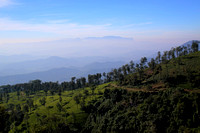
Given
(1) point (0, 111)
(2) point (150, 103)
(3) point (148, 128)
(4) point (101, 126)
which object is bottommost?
(4) point (101, 126)

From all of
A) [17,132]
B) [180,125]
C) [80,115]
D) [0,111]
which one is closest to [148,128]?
[180,125]

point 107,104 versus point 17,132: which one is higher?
point 107,104

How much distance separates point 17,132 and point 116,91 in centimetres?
7116

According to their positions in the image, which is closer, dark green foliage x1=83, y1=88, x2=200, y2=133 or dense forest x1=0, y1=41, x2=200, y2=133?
dark green foliage x1=83, y1=88, x2=200, y2=133

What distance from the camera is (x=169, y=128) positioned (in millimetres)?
62031

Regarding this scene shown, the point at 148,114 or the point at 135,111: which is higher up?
the point at 148,114

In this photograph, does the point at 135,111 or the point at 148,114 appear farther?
the point at 135,111

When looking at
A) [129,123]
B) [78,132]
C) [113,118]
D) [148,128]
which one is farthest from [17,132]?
[148,128]

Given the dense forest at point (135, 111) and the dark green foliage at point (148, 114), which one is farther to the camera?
the dense forest at point (135, 111)

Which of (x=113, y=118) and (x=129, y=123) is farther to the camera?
(x=113, y=118)

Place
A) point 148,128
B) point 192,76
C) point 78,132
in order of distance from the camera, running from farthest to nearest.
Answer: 1. point 192,76
2. point 78,132
3. point 148,128

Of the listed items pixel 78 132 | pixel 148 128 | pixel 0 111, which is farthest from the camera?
pixel 78 132

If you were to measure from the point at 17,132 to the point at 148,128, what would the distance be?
8012cm

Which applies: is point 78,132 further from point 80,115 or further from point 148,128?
point 148,128
